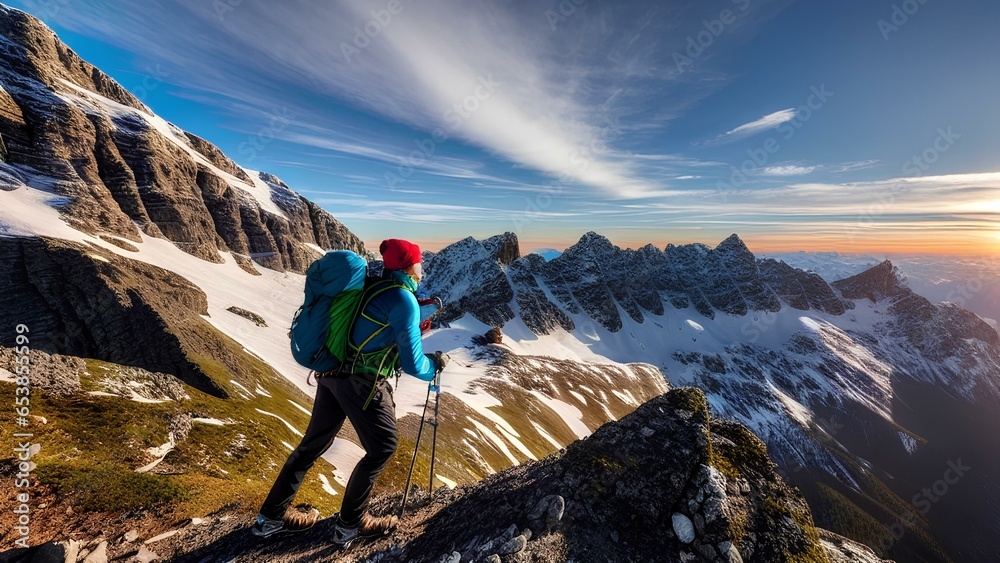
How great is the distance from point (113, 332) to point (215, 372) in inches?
754

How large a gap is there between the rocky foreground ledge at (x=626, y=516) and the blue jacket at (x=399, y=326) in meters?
3.03

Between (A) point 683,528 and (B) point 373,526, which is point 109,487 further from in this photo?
(A) point 683,528

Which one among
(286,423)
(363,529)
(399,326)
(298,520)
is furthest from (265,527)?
(286,423)

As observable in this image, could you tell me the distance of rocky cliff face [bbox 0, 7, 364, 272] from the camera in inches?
3066

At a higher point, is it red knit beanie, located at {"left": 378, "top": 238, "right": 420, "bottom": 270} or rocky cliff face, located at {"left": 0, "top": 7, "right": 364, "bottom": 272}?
rocky cliff face, located at {"left": 0, "top": 7, "right": 364, "bottom": 272}

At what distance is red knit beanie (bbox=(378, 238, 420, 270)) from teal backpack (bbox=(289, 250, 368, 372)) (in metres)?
0.46

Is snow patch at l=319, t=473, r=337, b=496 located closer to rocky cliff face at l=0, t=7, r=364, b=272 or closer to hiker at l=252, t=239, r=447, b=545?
hiker at l=252, t=239, r=447, b=545

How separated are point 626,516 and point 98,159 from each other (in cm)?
14150

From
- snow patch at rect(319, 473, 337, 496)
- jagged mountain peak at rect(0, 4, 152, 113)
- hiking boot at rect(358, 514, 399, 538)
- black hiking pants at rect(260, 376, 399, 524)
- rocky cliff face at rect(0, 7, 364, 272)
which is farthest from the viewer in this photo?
Answer: jagged mountain peak at rect(0, 4, 152, 113)

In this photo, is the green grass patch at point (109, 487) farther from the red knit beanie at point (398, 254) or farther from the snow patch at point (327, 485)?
the red knit beanie at point (398, 254)

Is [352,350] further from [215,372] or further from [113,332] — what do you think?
[113,332]

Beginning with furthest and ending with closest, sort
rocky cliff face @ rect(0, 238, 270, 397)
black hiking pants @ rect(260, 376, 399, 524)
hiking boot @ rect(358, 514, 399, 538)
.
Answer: rocky cliff face @ rect(0, 238, 270, 397), hiking boot @ rect(358, 514, 399, 538), black hiking pants @ rect(260, 376, 399, 524)

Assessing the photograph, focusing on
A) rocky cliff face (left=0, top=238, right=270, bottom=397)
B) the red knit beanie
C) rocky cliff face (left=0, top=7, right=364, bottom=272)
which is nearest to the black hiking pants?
the red knit beanie

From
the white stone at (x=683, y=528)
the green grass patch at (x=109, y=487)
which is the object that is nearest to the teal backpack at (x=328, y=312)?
the white stone at (x=683, y=528)
